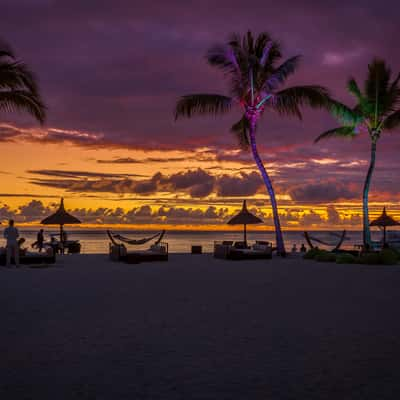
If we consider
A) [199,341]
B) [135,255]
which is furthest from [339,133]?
[199,341]

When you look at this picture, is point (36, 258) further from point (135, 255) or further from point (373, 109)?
point (373, 109)

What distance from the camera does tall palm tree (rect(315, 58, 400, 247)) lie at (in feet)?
70.8

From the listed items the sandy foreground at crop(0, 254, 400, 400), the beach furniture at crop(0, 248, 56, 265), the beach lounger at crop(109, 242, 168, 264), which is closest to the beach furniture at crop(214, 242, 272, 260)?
the beach lounger at crop(109, 242, 168, 264)

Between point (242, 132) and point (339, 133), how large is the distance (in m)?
4.60

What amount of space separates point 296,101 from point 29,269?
1188 cm

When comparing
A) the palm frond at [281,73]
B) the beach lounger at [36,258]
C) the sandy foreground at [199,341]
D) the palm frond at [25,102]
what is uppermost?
the palm frond at [281,73]

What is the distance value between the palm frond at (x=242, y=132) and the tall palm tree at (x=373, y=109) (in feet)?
12.9

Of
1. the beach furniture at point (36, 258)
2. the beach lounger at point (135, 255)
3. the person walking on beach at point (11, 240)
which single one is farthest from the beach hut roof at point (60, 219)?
the person walking on beach at point (11, 240)

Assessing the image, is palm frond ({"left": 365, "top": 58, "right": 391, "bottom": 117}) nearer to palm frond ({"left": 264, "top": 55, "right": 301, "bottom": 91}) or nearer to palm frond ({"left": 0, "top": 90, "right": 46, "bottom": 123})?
palm frond ({"left": 264, "top": 55, "right": 301, "bottom": 91})

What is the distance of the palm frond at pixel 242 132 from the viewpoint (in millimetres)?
22298

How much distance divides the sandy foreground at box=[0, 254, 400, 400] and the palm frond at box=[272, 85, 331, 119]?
10.7 m

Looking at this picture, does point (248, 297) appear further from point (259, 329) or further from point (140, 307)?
point (259, 329)

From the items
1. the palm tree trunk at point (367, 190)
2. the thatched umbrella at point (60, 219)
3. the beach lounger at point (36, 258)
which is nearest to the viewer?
the beach lounger at point (36, 258)

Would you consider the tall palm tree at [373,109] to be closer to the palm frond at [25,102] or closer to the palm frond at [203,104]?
the palm frond at [203,104]
